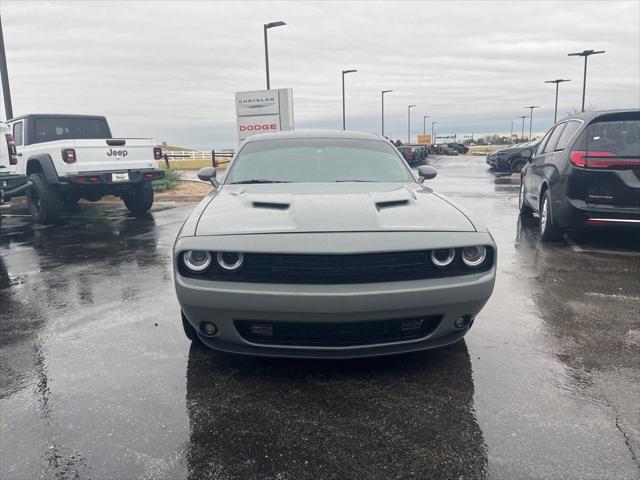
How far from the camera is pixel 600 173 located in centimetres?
582

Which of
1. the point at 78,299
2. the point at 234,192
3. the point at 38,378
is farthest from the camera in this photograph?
the point at 78,299

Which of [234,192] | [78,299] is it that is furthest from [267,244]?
[78,299]

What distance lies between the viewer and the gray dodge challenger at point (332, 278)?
2686 millimetres

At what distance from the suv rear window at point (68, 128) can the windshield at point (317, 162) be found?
754cm

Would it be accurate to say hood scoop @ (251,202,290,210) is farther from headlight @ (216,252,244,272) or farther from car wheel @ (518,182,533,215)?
car wheel @ (518,182,533,215)

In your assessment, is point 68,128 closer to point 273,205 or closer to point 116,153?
point 116,153

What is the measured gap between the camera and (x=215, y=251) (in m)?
2.76

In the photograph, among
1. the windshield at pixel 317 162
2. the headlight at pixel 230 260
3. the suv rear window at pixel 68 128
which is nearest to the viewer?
the headlight at pixel 230 260

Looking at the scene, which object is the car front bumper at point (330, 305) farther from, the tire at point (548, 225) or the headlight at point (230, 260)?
the tire at point (548, 225)

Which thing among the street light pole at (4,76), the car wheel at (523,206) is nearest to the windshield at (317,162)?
the car wheel at (523,206)

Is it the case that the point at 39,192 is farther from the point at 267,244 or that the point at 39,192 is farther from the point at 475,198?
the point at 475,198

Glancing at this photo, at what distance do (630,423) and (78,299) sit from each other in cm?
442

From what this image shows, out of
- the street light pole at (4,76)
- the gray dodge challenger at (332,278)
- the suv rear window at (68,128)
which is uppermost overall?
the street light pole at (4,76)

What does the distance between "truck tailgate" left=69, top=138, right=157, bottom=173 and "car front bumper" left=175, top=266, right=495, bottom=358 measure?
7275mm
